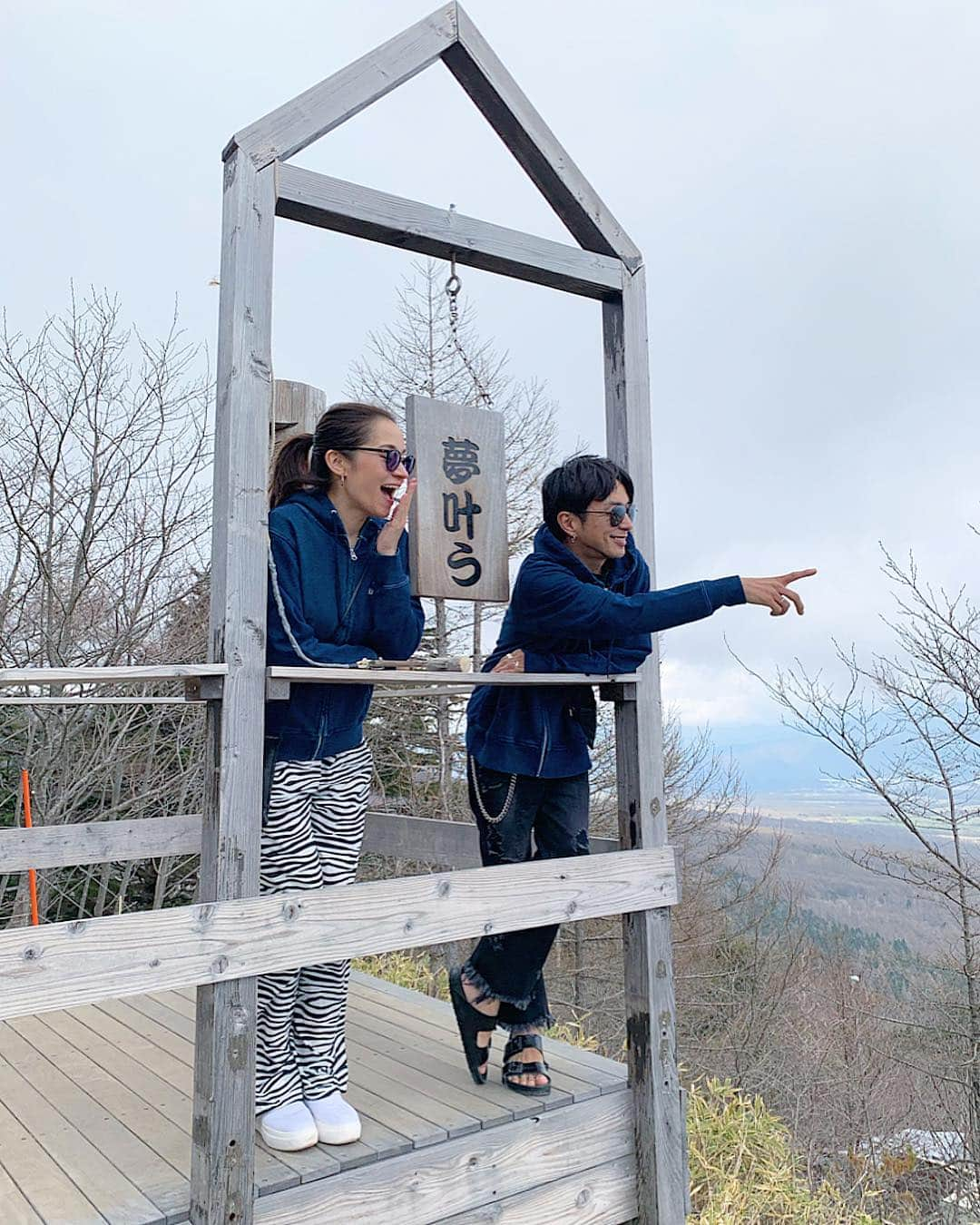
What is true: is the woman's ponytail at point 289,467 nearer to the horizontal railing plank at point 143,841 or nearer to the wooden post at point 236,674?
the wooden post at point 236,674

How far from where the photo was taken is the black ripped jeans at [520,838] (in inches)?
92.4

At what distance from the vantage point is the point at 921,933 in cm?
859

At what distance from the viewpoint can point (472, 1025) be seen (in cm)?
243

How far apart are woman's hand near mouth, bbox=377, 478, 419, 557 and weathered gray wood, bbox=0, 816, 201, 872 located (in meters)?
1.52

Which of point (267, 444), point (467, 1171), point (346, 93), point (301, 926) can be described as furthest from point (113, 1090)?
A: point (346, 93)

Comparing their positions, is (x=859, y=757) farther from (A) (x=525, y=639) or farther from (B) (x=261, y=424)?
(B) (x=261, y=424)

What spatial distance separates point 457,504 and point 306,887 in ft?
2.97

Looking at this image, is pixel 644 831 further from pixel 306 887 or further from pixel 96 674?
pixel 96 674

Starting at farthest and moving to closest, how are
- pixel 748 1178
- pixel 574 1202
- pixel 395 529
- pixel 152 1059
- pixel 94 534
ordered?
pixel 94 534 → pixel 748 1178 → pixel 152 1059 → pixel 574 1202 → pixel 395 529

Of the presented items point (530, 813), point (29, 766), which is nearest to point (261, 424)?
point (530, 813)

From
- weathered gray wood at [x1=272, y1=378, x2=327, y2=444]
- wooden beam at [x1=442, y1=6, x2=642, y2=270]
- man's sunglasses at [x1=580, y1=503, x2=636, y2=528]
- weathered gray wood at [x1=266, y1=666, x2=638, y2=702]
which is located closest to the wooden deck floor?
weathered gray wood at [x1=266, y1=666, x2=638, y2=702]

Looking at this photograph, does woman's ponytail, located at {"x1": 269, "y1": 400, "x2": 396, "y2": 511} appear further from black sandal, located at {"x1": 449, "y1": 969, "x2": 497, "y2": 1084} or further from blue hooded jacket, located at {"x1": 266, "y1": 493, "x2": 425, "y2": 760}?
black sandal, located at {"x1": 449, "y1": 969, "x2": 497, "y2": 1084}

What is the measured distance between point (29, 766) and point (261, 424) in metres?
4.88

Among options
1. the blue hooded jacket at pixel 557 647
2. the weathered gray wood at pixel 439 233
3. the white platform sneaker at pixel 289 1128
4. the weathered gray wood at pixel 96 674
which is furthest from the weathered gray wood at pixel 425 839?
the weathered gray wood at pixel 439 233
